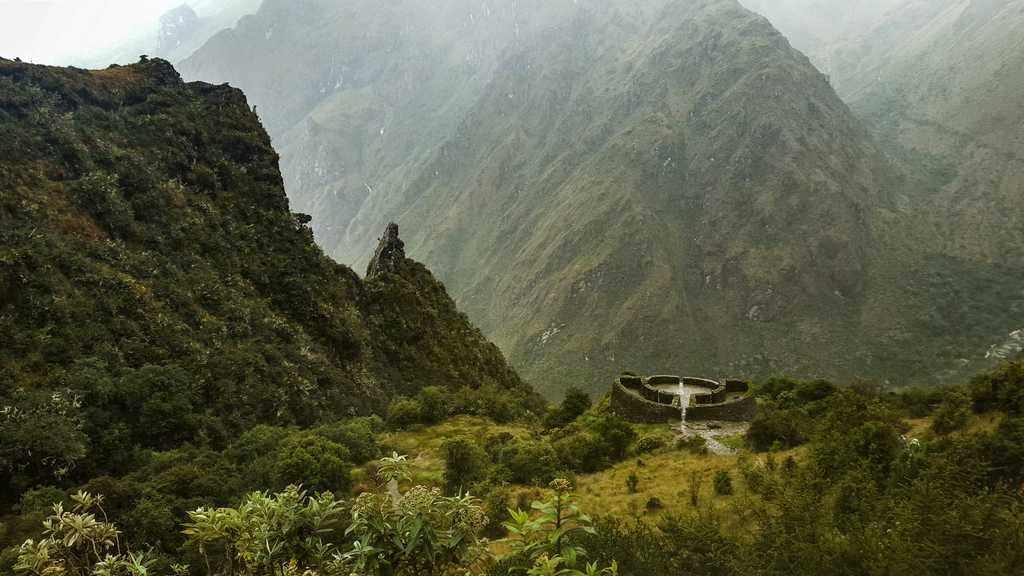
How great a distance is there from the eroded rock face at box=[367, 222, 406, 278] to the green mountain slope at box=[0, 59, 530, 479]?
90cm

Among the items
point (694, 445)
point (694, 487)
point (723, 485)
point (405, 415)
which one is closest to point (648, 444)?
point (694, 445)

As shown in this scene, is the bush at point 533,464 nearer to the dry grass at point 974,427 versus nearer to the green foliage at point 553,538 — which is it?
the dry grass at point 974,427

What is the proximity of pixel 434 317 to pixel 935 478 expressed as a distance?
57142mm

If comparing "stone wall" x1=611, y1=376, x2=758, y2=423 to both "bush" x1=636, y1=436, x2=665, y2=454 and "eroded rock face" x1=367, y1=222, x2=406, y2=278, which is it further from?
"eroded rock face" x1=367, y1=222, x2=406, y2=278

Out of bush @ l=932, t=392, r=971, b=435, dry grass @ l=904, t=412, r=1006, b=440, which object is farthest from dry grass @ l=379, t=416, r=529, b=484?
bush @ l=932, t=392, r=971, b=435

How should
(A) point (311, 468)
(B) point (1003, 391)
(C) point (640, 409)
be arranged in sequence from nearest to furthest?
(B) point (1003, 391) → (A) point (311, 468) → (C) point (640, 409)

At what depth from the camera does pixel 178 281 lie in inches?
1801

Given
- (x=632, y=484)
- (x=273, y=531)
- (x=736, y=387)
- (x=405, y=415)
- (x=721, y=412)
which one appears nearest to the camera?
(x=273, y=531)

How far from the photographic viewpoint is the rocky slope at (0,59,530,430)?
34.9 meters

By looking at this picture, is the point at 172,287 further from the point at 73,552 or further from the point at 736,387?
the point at 736,387

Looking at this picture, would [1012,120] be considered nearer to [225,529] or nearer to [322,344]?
[322,344]

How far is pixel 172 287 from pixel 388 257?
31.1 m

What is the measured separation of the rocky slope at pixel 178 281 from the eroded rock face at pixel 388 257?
0.74m

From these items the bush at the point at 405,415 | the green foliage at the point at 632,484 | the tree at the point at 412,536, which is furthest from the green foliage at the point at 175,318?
the tree at the point at 412,536
